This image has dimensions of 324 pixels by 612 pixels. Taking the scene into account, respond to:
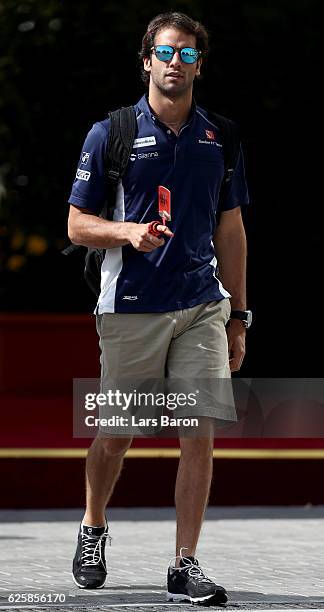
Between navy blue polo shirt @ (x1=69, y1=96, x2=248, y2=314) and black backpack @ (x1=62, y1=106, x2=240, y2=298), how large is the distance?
3 centimetres

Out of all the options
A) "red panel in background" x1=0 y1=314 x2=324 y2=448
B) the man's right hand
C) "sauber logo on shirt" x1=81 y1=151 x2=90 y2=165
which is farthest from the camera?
"red panel in background" x1=0 y1=314 x2=324 y2=448

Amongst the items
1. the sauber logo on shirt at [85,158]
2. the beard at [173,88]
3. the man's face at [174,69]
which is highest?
the man's face at [174,69]

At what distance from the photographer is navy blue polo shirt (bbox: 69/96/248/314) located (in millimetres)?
6008

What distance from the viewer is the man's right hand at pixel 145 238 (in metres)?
5.69

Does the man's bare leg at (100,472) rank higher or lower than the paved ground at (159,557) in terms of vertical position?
higher

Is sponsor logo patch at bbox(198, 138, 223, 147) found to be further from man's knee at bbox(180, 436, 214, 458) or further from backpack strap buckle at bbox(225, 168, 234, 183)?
man's knee at bbox(180, 436, 214, 458)

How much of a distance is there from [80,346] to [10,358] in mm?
731

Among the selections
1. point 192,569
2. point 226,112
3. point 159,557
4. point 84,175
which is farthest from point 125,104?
point 192,569

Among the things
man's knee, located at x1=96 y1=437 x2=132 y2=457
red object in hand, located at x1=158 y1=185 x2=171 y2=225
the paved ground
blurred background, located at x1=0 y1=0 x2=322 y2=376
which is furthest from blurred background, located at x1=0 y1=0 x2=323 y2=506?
red object in hand, located at x1=158 y1=185 x2=171 y2=225

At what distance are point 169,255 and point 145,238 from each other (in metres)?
0.32

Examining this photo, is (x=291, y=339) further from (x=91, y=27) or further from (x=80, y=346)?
(x=91, y=27)

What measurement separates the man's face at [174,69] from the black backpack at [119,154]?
15 cm

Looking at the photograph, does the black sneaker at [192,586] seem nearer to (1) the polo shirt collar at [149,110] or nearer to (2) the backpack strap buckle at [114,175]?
(2) the backpack strap buckle at [114,175]

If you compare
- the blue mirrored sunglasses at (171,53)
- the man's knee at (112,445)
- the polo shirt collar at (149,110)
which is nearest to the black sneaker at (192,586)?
the man's knee at (112,445)
